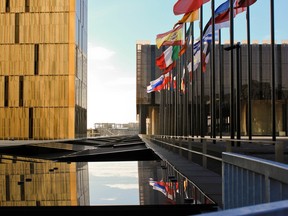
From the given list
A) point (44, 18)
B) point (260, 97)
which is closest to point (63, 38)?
point (44, 18)

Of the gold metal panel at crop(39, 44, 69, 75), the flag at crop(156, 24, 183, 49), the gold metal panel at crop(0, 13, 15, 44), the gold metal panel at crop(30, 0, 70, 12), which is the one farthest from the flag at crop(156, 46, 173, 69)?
the gold metal panel at crop(0, 13, 15, 44)

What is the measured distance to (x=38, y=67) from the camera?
51875 millimetres

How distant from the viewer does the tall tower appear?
51031mm

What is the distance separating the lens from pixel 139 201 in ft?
18.9

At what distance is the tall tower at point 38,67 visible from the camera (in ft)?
167

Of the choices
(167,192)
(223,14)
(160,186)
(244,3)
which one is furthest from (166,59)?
(167,192)

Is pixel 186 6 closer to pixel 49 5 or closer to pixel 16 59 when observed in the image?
pixel 49 5

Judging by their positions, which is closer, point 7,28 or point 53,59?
point 53,59

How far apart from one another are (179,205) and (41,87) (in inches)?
1882

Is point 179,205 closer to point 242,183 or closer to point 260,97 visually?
point 242,183

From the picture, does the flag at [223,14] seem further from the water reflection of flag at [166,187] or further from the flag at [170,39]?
the water reflection of flag at [166,187]

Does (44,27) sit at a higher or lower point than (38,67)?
higher

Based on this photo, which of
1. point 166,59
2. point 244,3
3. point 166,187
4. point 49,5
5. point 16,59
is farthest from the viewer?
point 16,59

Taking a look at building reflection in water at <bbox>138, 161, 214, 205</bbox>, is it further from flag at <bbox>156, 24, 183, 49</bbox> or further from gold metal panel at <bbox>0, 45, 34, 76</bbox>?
gold metal panel at <bbox>0, 45, 34, 76</bbox>
